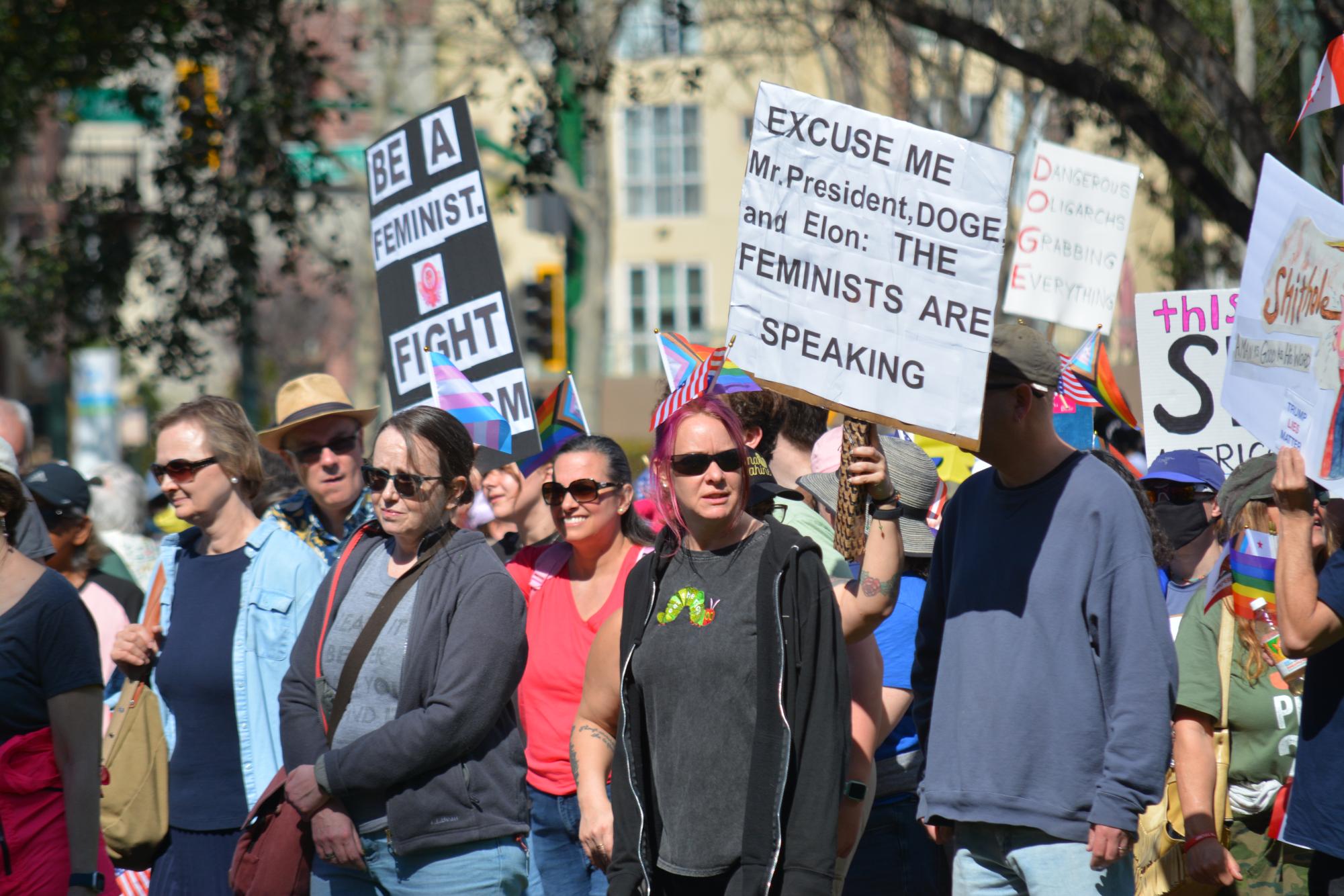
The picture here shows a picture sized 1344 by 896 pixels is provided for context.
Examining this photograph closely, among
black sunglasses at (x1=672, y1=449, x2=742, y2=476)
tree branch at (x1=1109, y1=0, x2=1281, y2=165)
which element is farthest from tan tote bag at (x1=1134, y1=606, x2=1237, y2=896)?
tree branch at (x1=1109, y1=0, x2=1281, y2=165)

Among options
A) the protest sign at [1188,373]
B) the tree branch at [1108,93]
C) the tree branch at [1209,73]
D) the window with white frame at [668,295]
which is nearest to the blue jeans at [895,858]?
→ the protest sign at [1188,373]

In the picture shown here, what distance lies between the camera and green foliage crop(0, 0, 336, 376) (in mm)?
11414

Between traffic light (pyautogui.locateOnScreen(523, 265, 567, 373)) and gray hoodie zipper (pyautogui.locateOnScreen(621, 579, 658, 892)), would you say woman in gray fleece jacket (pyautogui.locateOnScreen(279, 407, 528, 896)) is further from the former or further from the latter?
traffic light (pyautogui.locateOnScreen(523, 265, 567, 373))

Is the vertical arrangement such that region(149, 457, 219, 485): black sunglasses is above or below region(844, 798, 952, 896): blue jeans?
above

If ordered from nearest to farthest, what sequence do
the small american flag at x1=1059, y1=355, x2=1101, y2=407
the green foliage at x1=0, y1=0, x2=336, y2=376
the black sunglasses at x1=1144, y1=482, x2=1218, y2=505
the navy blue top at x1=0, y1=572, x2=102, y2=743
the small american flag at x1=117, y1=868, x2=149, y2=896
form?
the navy blue top at x1=0, y1=572, x2=102, y2=743, the small american flag at x1=117, y1=868, x2=149, y2=896, the black sunglasses at x1=1144, y1=482, x2=1218, y2=505, the small american flag at x1=1059, y1=355, x2=1101, y2=407, the green foliage at x1=0, y1=0, x2=336, y2=376

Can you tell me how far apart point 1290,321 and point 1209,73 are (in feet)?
16.5

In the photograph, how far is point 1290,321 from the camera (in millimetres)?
4172

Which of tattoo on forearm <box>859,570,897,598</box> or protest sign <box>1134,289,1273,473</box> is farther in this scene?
protest sign <box>1134,289,1273,473</box>

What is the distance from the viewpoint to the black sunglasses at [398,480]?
4.67 metres

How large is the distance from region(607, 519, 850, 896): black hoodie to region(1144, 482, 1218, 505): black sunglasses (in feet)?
9.22

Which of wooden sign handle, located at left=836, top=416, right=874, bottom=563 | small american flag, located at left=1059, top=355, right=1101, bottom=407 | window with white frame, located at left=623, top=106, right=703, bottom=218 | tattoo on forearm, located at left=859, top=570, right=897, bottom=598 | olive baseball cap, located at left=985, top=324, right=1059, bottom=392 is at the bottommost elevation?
tattoo on forearm, located at left=859, top=570, right=897, bottom=598

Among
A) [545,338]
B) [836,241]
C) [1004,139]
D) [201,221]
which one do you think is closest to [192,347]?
[201,221]

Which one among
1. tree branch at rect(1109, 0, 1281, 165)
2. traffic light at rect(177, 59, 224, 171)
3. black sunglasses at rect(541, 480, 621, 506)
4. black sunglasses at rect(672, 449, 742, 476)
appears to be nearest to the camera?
black sunglasses at rect(672, 449, 742, 476)

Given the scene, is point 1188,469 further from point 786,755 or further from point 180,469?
point 180,469
